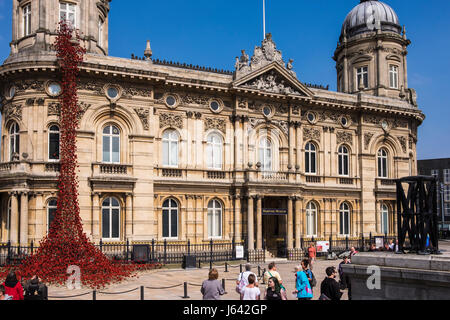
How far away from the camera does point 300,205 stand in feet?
117

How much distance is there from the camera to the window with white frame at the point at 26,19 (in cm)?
3145

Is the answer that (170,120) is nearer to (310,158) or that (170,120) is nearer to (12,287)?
(310,158)

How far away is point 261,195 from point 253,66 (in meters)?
8.97

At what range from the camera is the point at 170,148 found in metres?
32.9

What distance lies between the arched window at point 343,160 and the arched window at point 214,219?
10988 millimetres

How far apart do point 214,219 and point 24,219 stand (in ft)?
39.3

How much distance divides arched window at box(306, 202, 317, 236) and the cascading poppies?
15095 millimetres

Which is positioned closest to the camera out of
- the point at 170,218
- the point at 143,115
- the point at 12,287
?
the point at 12,287

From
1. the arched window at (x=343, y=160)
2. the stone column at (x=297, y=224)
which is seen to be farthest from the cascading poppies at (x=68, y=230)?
the arched window at (x=343, y=160)

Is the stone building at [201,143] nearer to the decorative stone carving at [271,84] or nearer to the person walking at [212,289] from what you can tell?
the decorative stone carving at [271,84]

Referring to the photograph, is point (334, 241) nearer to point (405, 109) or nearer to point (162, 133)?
point (405, 109)

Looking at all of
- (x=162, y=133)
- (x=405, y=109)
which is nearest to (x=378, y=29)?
(x=405, y=109)

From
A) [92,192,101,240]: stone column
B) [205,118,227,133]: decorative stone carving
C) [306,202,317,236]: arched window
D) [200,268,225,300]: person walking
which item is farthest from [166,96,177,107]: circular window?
[200,268,225,300]: person walking

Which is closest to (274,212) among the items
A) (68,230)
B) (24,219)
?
(68,230)
